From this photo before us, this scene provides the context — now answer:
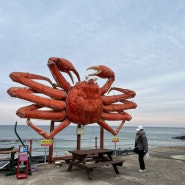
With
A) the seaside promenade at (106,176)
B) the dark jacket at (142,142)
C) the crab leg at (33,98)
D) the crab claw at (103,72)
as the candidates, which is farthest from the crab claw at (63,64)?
the seaside promenade at (106,176)

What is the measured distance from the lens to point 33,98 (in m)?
7.10

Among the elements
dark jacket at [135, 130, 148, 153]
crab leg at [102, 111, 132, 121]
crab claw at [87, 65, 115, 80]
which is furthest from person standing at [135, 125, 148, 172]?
crab claw at [87, 65, 115, 80]

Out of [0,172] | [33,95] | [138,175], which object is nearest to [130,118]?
[138,175]

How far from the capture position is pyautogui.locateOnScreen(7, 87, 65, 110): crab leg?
6.79m

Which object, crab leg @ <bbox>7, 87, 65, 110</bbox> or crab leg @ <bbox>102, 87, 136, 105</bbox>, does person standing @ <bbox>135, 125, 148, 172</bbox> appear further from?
crab leg @ <bbox>7, 87, 65, 110</bbox>

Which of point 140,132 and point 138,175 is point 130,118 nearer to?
point 140,132

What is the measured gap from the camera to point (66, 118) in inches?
309

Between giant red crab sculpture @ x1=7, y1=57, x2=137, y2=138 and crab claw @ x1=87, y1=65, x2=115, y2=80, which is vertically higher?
crab claw @ x1=87, y1=65, x2=115, y2=80

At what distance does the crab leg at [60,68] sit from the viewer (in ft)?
24.5

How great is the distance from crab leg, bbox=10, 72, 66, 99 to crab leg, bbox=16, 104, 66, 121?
550 millimetres

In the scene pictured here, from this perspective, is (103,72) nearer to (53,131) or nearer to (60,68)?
(60,68)

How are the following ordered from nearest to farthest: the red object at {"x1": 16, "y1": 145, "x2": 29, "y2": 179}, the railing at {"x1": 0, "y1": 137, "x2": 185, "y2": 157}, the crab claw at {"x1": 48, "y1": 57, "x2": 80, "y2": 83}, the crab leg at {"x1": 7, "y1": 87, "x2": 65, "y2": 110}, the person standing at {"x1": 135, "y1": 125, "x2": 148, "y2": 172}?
the crab leg at {"x1": 7, "y1": 87, "x2": 65, "y2": 110} → the red object at {"x1": 16, "y1": 145, "x2": 29, "y2": 179} → the crab claw at {"x1": 48, "y1": 57, "x2": 80, "y2": 83} → the person standing at {"x1": 135, "y1": 125, "x2": 148, "y2": 172} → the railing at {"x1": 0, "y1": 137, "x2": 185, "y2": 157}

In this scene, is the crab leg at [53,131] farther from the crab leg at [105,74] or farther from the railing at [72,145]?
the crab leg at [105,74]

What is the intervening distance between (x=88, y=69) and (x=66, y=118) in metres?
2.05
